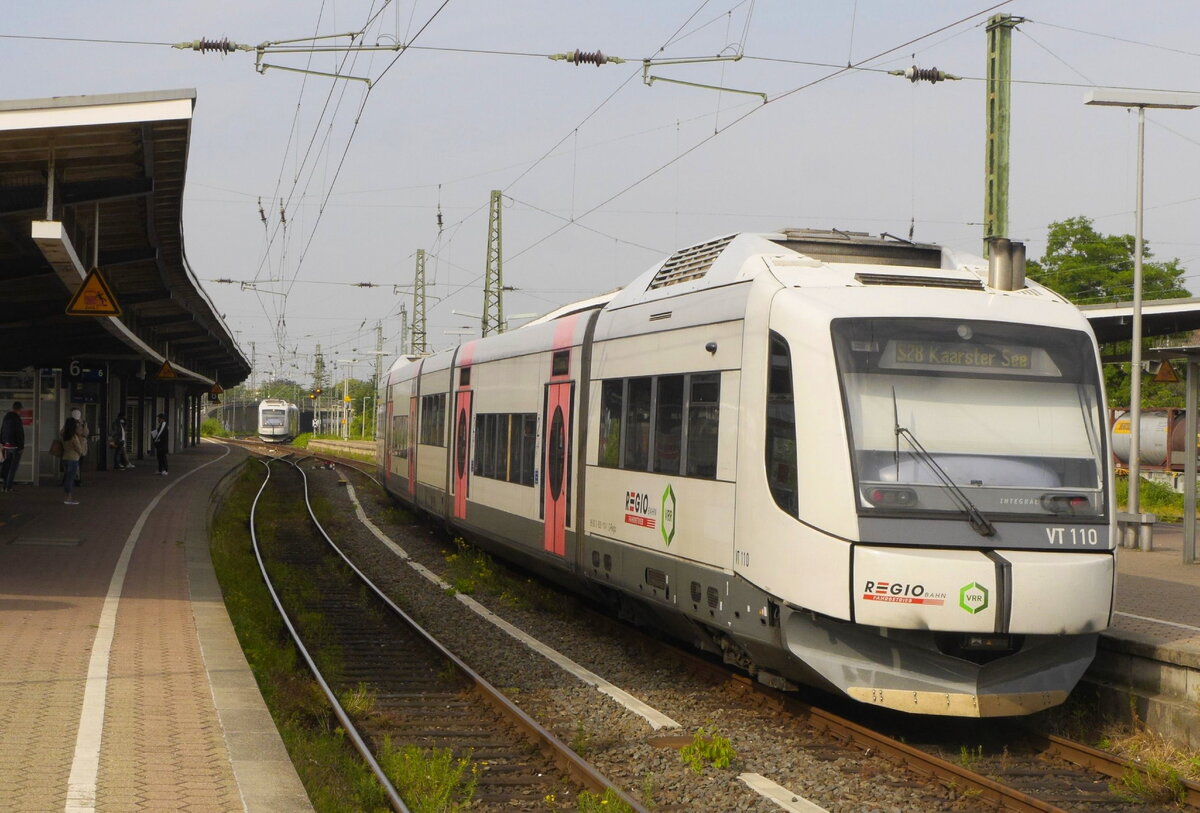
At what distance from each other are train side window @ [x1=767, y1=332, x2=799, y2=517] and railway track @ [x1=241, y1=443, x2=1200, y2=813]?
1.52 meters

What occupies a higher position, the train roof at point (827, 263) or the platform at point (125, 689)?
the train roof at point (827, 263)

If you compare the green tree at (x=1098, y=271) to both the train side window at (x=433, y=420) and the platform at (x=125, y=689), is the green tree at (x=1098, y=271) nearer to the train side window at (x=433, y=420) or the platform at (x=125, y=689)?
the train side window at (x=433, y=420)

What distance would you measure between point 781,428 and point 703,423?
125cm

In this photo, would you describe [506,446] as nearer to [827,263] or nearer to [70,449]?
[827,263]

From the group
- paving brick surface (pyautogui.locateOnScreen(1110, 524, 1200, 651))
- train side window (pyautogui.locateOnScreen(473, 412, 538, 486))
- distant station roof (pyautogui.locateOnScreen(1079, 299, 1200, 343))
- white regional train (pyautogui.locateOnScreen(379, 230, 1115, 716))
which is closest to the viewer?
white regional train (pyautogui.locateOnScreen(379, 230, 1115, 716))

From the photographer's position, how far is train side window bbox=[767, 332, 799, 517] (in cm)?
804

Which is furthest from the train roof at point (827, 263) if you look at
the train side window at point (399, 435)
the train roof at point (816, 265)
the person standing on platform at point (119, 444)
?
the person standing on platform at point (119, 444)

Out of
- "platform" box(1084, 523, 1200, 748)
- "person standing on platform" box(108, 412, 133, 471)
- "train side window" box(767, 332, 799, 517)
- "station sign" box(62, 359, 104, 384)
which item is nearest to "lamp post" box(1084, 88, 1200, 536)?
"platform" box(1084, 523, 1200, 748)

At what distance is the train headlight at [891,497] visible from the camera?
25.0ft

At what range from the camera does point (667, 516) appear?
32.6 feet

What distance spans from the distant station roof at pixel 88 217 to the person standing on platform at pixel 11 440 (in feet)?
5.11

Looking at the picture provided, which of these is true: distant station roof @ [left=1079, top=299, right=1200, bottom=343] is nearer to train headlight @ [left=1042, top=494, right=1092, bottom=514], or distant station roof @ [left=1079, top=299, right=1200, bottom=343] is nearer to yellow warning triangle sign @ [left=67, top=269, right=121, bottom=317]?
train headlight @ [left=1042, top=494, right=1092, bottom=514]

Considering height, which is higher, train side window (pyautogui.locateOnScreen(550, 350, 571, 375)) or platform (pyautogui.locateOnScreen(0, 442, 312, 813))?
train side window (pyautogui.locateOnScreen(550, 350, 571, 375))

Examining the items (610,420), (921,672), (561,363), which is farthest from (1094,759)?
(561,363)
